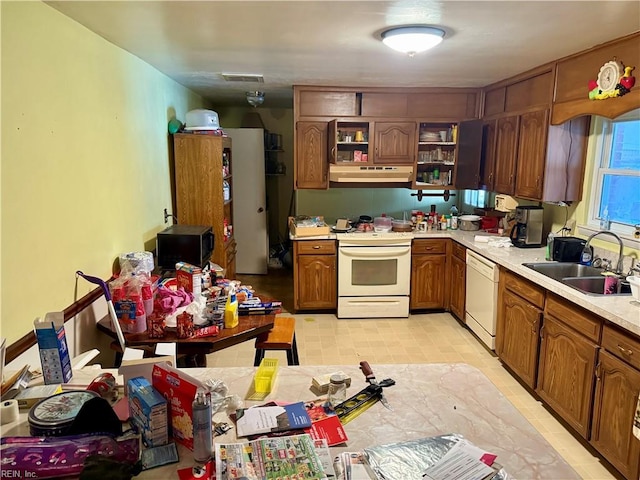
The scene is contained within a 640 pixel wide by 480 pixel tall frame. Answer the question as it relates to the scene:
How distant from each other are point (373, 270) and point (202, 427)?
134 inches

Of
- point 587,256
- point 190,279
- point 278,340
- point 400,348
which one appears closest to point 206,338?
point 278,340

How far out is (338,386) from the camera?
1.57 metres

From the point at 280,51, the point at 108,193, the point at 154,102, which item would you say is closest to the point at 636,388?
the point at 280,51

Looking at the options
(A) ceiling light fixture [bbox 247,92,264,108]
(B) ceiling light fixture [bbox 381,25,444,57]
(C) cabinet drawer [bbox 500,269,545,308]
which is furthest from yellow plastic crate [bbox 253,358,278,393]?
(A) ceiling light fixture [bbox 247,92,264,108]

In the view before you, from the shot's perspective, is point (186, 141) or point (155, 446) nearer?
point (155, 446)

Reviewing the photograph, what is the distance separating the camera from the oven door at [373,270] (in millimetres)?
4457

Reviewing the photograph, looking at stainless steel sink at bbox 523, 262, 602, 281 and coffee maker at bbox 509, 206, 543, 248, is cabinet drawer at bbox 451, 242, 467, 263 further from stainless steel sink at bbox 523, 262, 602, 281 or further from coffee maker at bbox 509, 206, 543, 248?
stainless steel sink at bbox 523, 262, 602, 281

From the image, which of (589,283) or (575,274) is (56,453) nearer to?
(589,283)

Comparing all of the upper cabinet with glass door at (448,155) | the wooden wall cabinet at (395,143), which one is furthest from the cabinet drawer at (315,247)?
the upper cabinet with glass door at (448,155)

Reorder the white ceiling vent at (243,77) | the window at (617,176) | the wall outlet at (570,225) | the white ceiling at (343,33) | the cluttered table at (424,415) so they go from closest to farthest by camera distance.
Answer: the cluttered table at (424,415)
the white ceiling at (343,33)
the window at (617,176)
the wall outlet at (570,225)
the white ceiling vent at (243,77)

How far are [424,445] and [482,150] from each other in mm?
3813

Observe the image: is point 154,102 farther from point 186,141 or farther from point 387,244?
point 387,244

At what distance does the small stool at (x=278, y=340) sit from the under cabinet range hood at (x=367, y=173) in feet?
6.96

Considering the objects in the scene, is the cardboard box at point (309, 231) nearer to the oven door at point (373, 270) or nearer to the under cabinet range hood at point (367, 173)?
the oven door at point (373, 270)
